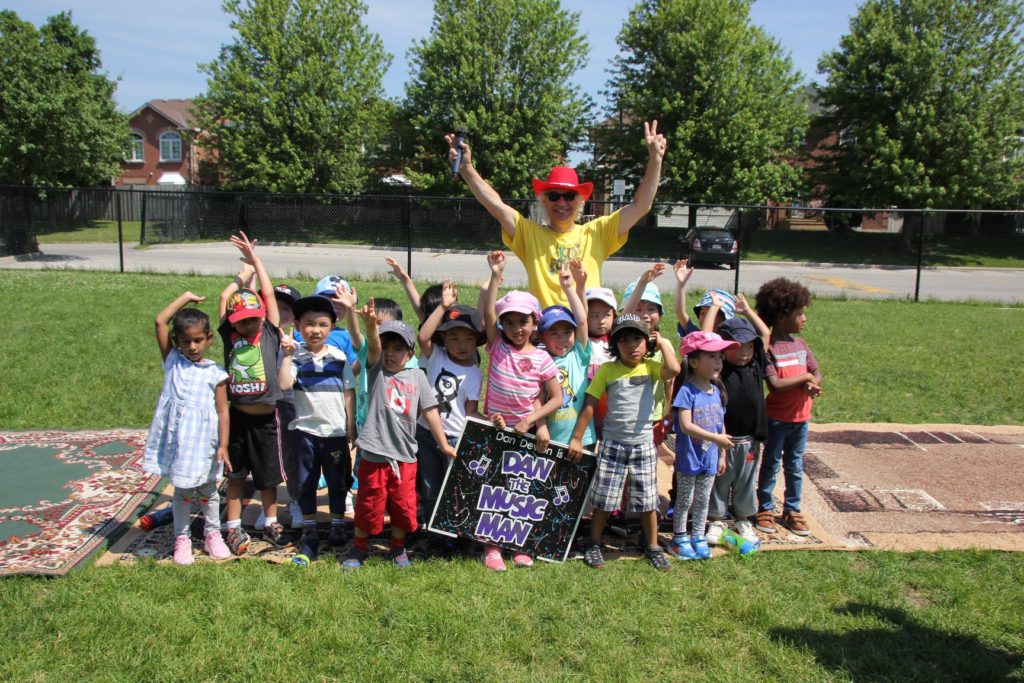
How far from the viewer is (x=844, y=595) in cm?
367

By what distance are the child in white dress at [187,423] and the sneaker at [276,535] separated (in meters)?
0.27

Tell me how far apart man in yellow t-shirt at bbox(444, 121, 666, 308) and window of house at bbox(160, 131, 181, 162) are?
4890 centimetres

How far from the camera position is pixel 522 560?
3969 mm

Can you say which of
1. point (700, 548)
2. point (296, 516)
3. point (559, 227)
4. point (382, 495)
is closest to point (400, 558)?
point (382, 495)

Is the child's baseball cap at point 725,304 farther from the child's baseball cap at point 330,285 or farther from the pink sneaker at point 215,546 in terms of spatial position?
the pink sneaker at point 215,546

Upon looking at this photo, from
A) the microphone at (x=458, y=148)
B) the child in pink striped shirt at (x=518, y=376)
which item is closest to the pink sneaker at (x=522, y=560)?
the child in pink striped shirt at (x=518, y=376)

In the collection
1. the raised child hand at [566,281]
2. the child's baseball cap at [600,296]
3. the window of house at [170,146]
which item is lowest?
the child's baseball cap at [600,296]

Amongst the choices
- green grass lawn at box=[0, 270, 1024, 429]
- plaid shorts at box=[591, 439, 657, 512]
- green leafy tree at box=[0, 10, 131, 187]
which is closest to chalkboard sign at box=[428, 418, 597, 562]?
plaid shorts at box=[591, 439, 657, 512]

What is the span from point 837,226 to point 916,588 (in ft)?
65.4

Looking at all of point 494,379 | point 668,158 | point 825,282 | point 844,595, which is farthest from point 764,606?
point 668,158

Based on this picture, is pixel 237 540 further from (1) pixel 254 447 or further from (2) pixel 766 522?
(2) pixel 766 522

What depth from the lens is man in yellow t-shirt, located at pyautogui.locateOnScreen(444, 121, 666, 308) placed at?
4285 mm

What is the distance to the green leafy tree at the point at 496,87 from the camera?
28.0m

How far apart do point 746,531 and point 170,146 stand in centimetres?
5066
